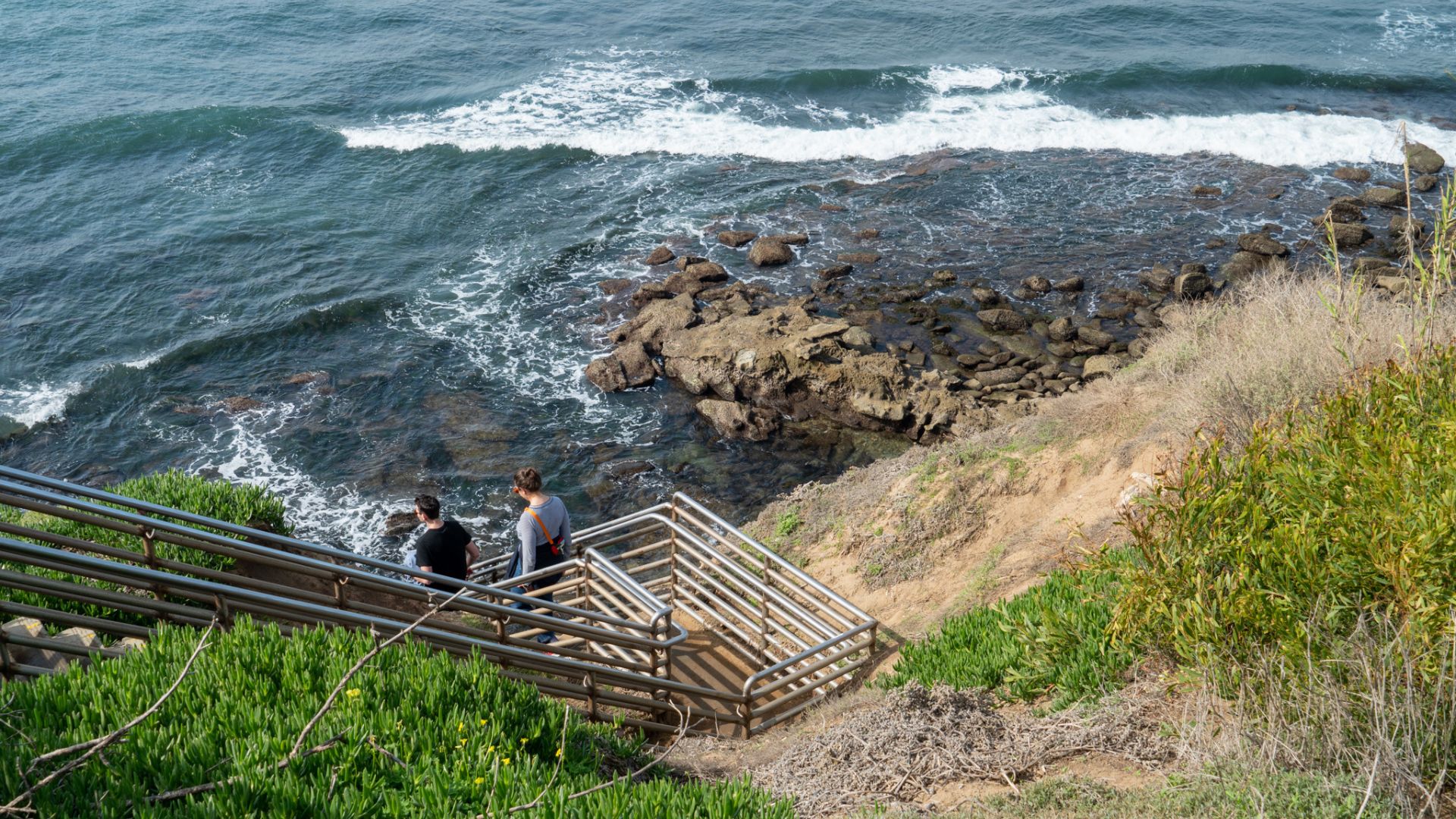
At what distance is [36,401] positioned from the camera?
66.2ft

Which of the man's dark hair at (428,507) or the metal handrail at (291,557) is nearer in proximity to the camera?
the metal handrail at (291,557)

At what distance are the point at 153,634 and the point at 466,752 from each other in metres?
2.24

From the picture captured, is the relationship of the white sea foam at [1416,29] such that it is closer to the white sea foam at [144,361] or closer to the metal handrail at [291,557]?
the white sea foam at [144,361]

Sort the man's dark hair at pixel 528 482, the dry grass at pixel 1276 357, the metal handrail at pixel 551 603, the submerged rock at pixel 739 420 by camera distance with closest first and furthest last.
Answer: the metal handrail at pixel 551 603, the man's dark hair at pixel 528 482, the dry grass at pixel 1276 357, the submerged rock at pixel 739 420

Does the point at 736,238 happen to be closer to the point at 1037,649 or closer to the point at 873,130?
the point at 873,130

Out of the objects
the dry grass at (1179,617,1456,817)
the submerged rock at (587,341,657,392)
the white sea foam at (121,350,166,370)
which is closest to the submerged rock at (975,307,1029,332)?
the submerged rock at (587,341,657,392)

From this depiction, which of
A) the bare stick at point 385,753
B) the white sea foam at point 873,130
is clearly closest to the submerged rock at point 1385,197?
the white sea foam at point 873,130

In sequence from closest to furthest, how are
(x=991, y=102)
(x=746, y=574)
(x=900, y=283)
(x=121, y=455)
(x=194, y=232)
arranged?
(x=746, y=574) → (x=121, y=455) → (x=900, y=283) → (x=194, y=232) → (x=991, y=102)

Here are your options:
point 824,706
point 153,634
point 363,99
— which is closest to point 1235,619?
point 824,706

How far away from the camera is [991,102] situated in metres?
34.4

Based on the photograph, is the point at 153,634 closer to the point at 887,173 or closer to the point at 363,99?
the point at 887,173

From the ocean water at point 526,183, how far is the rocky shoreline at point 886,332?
0.58 metres

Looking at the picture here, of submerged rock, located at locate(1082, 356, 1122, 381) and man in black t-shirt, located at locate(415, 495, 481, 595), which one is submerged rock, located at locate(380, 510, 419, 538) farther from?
submerged rock, located at locate(1082, 356, 1122, 381)

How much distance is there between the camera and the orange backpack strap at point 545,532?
922 cm
